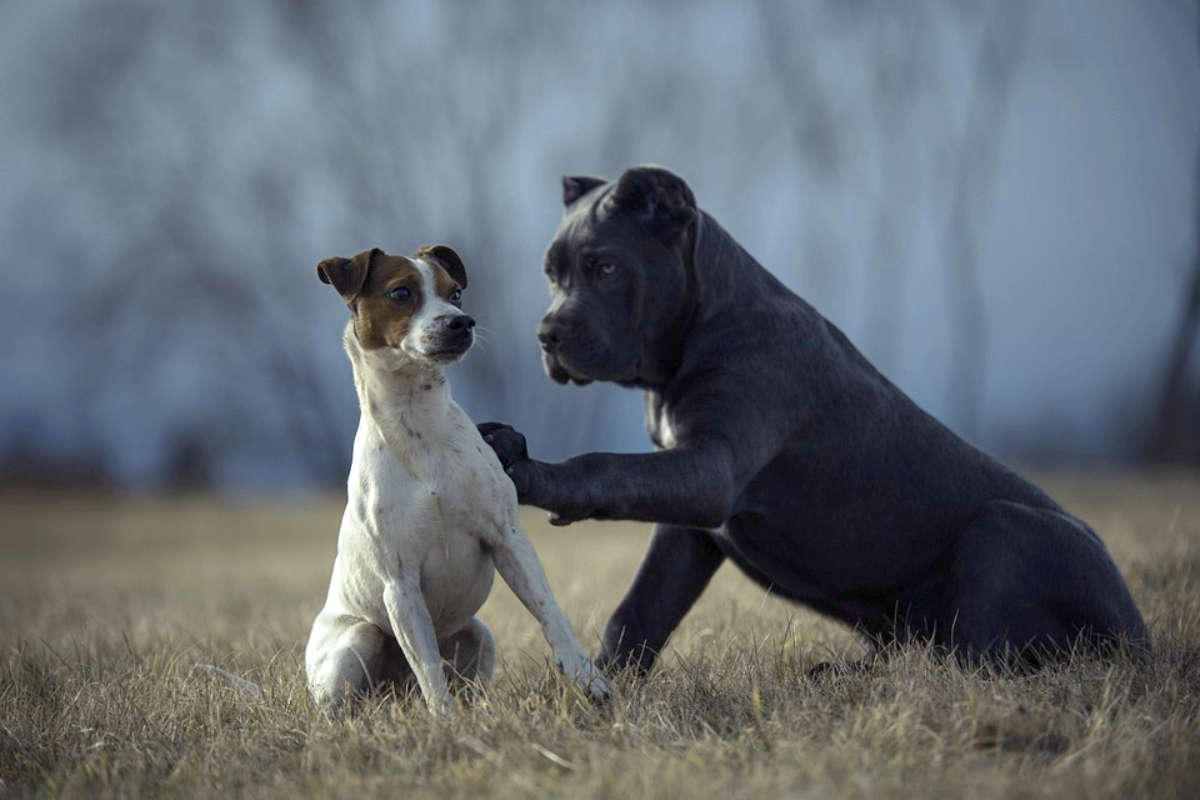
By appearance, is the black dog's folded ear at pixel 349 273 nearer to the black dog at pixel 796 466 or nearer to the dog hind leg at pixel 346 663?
the black dog at pixel 796 466

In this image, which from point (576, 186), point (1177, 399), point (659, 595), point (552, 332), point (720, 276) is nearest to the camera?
point (552, 332)

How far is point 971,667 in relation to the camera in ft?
10.7

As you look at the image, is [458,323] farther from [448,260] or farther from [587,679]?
[587,679]

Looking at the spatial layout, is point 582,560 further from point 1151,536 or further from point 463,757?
point 463,757

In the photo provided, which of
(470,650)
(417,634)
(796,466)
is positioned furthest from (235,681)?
(796,466)

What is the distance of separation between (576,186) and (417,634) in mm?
1746

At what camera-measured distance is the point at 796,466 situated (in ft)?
12.0

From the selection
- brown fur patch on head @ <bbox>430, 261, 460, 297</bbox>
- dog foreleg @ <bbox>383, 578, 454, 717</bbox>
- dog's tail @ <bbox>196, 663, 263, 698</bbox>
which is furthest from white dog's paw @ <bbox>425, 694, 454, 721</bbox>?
brown fur patch on head @ <bbox>430, 261, 460, 297</bbox>

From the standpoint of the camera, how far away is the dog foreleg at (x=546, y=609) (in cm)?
298

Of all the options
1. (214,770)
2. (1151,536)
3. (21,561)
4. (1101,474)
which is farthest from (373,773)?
(1101,474)

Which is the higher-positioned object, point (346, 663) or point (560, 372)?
point (560, 372)

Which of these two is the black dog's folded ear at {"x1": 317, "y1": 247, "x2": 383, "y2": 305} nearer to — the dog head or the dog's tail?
the dog head

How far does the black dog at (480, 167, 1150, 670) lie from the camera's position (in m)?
3.51

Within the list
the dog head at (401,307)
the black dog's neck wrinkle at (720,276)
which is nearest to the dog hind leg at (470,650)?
the dog head at (401,307)
